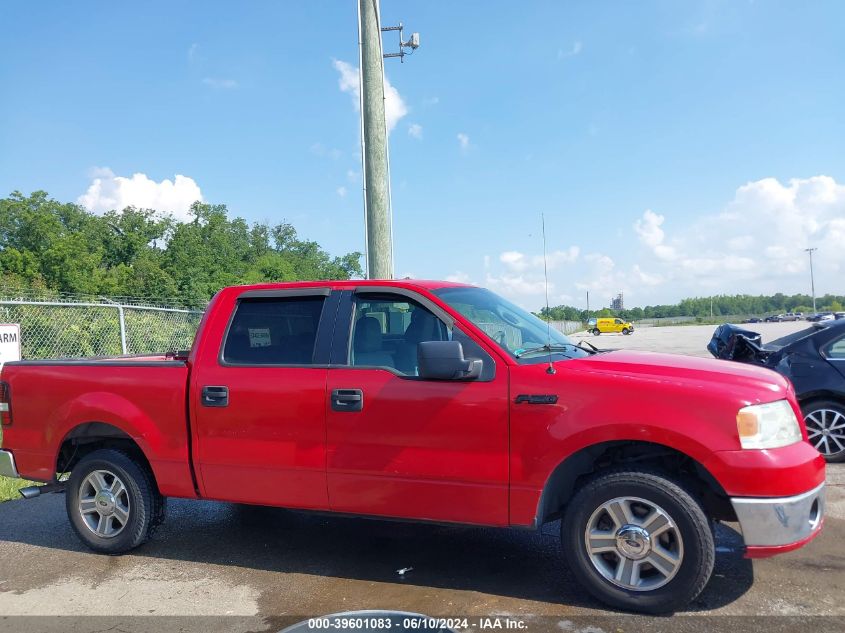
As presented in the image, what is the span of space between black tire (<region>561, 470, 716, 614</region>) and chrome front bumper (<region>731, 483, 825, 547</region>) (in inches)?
7.5

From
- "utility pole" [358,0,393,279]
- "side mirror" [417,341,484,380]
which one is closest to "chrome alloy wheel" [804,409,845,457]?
"side mirror" [417,341,484,380]

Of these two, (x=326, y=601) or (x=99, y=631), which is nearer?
(x=99, y=631)

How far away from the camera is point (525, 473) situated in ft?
12.6

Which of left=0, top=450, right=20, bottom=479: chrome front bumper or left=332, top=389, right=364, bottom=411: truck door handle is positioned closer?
left=332, top=389, right=364, bottom=411: truck door handle

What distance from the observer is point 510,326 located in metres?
4.55

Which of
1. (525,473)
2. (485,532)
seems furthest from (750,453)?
(485,532)

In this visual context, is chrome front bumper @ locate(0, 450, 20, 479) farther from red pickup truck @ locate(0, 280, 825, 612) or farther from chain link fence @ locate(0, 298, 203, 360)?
chain link fence @ locate(0, 298, 203, 360)

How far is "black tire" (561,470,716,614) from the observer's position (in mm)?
3568

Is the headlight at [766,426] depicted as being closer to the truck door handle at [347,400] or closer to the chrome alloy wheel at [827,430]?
the truck door handle at [347,400]

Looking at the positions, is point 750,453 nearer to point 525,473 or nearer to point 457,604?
point 525,473

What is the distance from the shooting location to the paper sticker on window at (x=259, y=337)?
15.6 feet

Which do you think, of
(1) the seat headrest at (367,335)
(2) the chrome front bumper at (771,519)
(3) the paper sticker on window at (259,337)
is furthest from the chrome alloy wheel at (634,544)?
(3) the paper sticker on window at (259,337)

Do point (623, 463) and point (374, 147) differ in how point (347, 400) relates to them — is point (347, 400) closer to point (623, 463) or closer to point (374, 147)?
point (623, 463)

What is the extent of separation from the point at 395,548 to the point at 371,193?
5.53 metres
